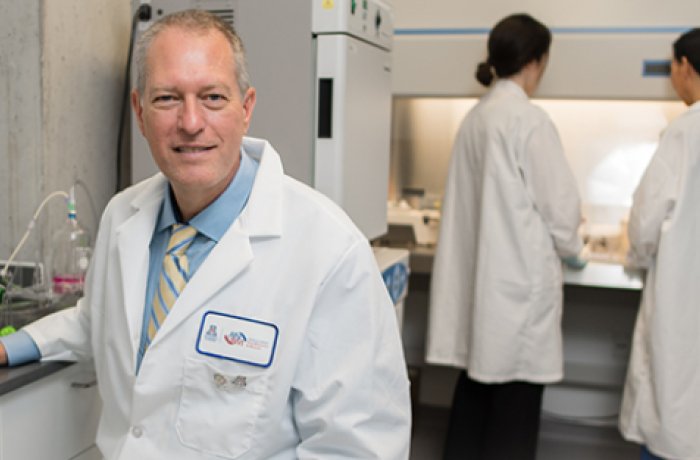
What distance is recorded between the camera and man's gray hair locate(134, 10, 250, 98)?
1.20m

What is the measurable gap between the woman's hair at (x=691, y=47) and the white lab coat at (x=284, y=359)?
1806 millimetres

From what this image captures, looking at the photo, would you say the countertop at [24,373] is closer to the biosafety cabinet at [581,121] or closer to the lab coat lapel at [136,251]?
the lab coat lapel at [136,251]

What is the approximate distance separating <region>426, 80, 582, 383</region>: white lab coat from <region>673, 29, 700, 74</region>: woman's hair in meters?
0.51

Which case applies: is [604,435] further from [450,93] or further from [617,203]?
[450,93]

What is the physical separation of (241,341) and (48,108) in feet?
3.37

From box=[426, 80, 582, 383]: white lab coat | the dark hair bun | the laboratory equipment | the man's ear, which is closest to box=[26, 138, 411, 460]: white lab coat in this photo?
the man's ear

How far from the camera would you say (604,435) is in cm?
323

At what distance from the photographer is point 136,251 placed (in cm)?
132

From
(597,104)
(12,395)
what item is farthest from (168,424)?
(597,104)

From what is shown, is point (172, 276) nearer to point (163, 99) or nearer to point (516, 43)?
point (163, 99)

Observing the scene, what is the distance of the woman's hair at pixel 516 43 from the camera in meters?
2.62

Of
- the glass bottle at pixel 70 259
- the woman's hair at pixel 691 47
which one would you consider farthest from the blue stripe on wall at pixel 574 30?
the glass bottle at pixel 70 259

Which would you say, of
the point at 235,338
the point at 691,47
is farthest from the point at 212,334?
the point at 691,47

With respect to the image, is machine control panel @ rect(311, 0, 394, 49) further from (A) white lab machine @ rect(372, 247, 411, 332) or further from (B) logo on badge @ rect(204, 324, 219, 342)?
(B) logo on badge @ rect(204, 324, 219, 342)
